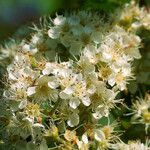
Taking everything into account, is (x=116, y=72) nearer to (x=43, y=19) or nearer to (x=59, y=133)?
(x=59, y=133)

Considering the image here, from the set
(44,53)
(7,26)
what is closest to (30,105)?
(44,53)

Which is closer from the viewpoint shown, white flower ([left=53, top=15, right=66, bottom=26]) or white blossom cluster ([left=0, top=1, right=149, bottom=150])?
white blossom cluster ([left=0, top=1, right=149, bottom=150])

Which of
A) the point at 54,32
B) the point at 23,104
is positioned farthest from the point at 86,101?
the point at 54,32

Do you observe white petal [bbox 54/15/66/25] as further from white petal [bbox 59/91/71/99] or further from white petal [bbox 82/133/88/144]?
white petal [bbox 82/133/88/144]

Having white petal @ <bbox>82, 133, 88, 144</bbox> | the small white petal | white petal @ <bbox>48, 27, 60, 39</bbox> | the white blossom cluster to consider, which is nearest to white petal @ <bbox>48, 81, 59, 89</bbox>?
the white blossom cluster

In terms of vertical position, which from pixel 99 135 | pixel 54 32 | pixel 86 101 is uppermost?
pixel 54 32

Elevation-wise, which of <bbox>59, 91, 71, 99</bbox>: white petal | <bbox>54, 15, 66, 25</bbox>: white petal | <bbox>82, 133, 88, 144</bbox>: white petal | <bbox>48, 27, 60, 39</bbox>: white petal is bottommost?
<bbox>82, 133, 88, 144</bbox>: white petal

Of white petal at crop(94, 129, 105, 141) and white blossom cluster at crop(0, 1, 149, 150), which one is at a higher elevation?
white blossom cluster at crop(0, 1, 149, 150)

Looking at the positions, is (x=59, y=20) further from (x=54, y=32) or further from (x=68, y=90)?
(x=68, y=90)
